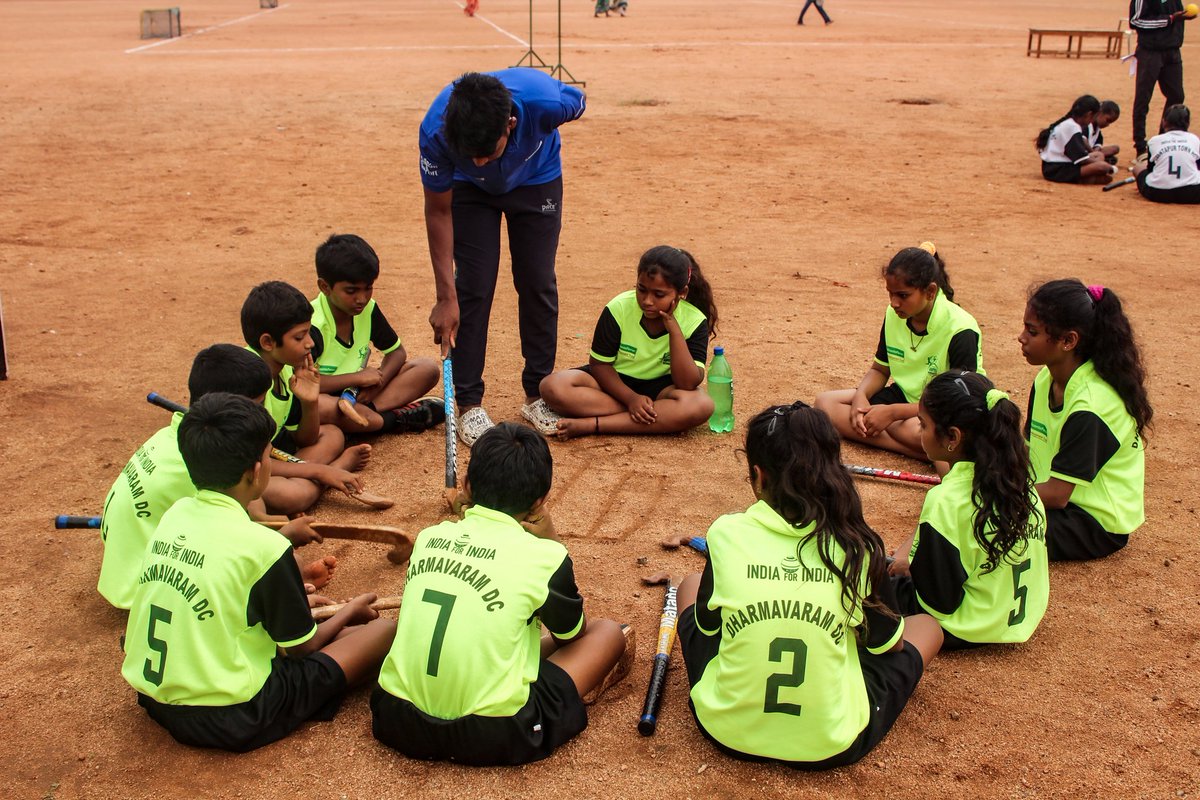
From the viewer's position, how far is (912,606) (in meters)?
3.87

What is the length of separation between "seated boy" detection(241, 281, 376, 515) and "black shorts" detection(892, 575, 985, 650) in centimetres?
239

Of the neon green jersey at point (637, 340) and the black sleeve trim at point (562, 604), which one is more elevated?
the neon green jersey at point (637, 340)

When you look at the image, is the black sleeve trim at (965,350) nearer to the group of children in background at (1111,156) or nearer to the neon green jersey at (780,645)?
the neon green jersey at (780,645)

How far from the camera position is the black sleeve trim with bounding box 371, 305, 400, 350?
5.71 metres

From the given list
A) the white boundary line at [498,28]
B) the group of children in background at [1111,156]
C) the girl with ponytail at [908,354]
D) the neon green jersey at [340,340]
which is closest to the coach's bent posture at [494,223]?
the neon green jersey at [340,340]

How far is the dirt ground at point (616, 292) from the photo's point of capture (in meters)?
3.30

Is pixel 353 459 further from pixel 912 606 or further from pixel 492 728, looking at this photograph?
pixel 912 606

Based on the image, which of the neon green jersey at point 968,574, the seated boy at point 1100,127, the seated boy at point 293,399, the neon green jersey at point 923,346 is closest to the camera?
the neon green jersey at point 968,574

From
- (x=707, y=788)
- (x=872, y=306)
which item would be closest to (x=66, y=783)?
(x=707, y=788)

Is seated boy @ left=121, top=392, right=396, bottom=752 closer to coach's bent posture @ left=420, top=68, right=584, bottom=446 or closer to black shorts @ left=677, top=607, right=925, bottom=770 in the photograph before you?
black shorts @ left=677, top=607, right=925, bottom=770

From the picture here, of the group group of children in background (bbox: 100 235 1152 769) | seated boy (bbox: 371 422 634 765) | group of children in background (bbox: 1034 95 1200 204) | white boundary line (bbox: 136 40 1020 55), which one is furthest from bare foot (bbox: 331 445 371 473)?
white boundary line (bbox: 136 40 1020 55)

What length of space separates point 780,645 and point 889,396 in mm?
2807

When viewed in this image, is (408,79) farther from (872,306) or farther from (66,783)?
(66,783)

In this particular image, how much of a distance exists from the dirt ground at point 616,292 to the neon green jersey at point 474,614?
30 centimetres
